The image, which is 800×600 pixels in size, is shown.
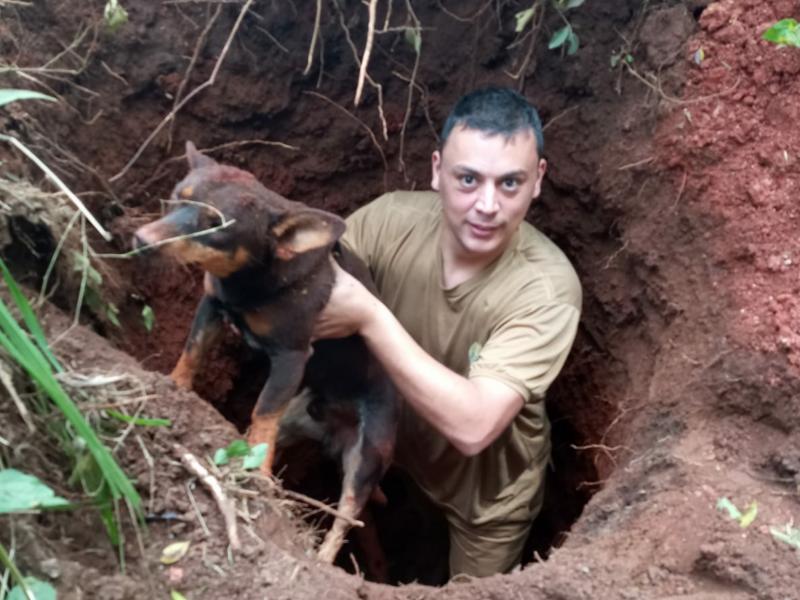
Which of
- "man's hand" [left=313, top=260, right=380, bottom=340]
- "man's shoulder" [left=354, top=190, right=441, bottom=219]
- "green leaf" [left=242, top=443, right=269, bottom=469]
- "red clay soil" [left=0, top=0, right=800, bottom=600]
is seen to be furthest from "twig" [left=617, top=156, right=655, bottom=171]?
"green leaf" [left=242, top=443, right=269, bottom=469]

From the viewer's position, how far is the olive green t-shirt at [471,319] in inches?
128

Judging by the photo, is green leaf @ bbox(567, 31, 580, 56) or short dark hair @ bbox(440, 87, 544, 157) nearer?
short dark hair @ bbox(440, 87, 544, 157)

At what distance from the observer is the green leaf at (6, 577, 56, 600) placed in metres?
1.70

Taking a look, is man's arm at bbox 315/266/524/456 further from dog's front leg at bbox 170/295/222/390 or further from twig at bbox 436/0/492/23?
twig at bbox 436/0/492/23

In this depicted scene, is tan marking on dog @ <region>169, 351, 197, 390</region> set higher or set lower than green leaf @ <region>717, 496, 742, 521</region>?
lower

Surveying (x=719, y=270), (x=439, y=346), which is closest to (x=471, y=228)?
(x=439, y=346)

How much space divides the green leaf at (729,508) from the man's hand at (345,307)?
3.97 ft

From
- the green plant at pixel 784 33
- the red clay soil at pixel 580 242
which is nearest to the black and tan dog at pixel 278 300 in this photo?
the red clay soil at pixel 580 242

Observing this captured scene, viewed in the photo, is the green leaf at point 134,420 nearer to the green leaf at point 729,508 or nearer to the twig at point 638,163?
the green leaf at point 729,508

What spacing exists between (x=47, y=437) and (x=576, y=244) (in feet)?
8.45

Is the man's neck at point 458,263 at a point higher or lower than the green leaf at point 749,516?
higher

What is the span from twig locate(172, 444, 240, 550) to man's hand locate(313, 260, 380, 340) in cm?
75

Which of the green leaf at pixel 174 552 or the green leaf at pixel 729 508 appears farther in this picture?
the green leaf at pixel 729 508

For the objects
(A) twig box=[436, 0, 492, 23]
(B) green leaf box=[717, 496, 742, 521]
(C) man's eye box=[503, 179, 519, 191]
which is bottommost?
(B) green leaf box=[717, 496, 742, 521]
